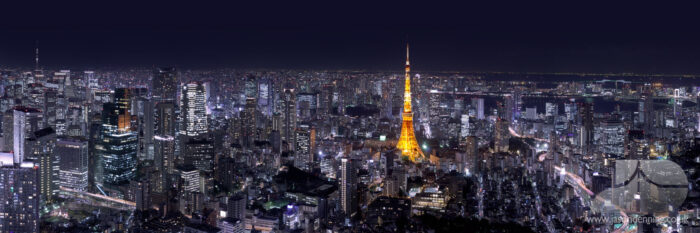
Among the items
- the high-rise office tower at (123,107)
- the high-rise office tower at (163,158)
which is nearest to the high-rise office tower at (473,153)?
the high-rise office tower at (163,158)

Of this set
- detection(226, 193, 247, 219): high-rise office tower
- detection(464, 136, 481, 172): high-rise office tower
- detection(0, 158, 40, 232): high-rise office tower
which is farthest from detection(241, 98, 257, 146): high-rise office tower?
detection(0, 158, 40, 232): high-rise office tower

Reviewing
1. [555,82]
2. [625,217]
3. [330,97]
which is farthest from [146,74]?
[625,217]

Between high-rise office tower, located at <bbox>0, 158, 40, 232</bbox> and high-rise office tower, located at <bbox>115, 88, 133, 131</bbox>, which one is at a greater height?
high-rise office tower, located at <bbox>115, 88, 133, 131</bbox>

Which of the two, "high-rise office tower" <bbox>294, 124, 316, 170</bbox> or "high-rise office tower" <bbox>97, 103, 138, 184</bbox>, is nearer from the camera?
"high-rise office tower" <bbox>97, 103, 138, 184</bbox>

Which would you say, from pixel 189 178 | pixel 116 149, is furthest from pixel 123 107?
pixel 189 178

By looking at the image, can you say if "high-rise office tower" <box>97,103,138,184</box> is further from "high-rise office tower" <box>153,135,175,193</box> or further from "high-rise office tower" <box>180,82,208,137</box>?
"high-rise office tower" <box>180,82,208,137</box>

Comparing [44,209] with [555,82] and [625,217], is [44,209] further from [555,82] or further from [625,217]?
[555,82]

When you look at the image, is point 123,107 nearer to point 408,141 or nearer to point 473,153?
point 408,141
